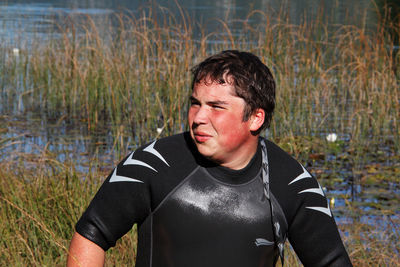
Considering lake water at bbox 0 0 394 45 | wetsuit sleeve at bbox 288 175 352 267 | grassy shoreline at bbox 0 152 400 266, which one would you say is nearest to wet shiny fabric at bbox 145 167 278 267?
wetsuit sleeve at bbox 288 175 352 267

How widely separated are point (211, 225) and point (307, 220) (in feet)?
1.28

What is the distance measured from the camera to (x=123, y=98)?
8203mm

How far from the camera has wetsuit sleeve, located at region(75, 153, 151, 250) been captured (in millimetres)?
2508

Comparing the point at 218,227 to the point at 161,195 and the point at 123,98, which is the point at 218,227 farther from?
the point at 123,98

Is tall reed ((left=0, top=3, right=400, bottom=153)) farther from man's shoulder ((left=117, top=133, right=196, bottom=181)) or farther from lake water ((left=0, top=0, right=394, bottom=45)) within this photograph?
man's shoulder ((left=117, top=133, right=196, bottom=181))

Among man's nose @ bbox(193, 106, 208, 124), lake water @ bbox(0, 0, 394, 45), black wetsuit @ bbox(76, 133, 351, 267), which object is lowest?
lake water @ bbox(0, 0, 394, 45)

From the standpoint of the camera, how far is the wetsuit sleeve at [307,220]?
2721 mm

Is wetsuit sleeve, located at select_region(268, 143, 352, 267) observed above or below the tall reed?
above

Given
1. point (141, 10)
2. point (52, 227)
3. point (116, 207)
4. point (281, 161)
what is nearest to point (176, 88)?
point (52, 227)

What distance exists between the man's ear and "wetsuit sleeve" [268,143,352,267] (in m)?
0.19

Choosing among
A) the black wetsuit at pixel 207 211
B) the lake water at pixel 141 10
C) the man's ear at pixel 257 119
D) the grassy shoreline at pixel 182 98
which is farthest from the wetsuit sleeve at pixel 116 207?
the lake water at pixel 141 10

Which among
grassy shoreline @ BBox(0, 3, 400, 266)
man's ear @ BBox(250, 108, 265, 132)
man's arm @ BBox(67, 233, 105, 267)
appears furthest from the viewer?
grassy shoreline @ BBox(0, 3, 400, 266)

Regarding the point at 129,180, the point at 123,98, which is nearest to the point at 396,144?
the point at 123,98

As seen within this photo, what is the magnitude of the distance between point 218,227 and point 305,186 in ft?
1.29
